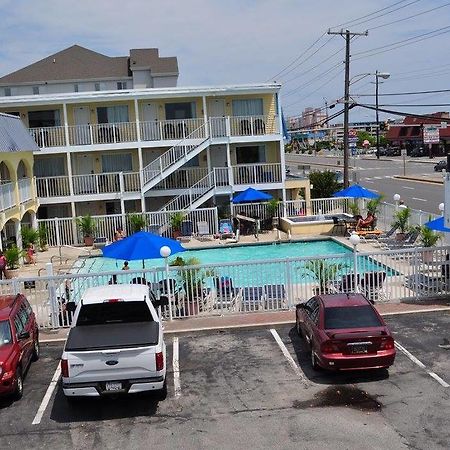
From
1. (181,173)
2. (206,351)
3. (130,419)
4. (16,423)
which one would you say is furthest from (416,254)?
(181,173)

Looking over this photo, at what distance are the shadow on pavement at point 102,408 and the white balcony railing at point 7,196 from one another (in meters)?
15.2

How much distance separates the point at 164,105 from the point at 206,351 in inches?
899

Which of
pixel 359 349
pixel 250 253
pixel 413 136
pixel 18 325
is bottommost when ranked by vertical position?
pixel 250 253

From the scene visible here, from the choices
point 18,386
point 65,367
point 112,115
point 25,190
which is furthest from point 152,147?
point 65,367

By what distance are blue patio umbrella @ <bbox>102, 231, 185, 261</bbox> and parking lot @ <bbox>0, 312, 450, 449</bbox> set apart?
382 cm

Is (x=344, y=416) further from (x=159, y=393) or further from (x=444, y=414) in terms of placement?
(x=159, y=393)

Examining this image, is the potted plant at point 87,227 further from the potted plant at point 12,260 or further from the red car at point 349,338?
the red car at point 349,338

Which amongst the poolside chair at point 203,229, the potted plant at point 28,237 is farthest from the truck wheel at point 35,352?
the poolside chair at point 203,229

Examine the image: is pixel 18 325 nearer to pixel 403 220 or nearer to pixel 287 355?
pixel 287 355

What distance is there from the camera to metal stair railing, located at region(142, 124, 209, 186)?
3156 centimetres

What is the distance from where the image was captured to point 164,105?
3391cm

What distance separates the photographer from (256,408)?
10.0m

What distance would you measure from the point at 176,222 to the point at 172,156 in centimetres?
396

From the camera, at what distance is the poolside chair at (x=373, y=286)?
16297mm
